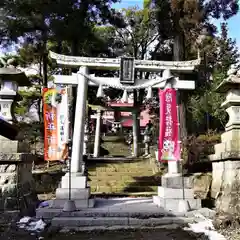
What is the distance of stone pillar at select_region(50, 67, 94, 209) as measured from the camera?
8.07 metres

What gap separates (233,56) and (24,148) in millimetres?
15305

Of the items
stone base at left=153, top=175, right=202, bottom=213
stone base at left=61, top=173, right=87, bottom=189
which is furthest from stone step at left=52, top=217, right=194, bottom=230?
stone base at left=61, top=173, right=87, bottom=189

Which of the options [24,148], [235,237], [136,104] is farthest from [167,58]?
[235,237]

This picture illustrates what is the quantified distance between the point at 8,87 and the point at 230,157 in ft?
17.9

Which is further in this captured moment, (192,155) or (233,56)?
(233,56)

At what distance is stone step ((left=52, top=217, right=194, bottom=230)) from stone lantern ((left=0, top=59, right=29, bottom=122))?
2617mm

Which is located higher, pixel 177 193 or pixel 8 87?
pixel 8 87

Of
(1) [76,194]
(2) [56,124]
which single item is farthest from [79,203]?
(2) [56,124]

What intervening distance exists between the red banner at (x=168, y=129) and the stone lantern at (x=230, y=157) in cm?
114

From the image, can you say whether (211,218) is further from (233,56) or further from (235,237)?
(233,56)

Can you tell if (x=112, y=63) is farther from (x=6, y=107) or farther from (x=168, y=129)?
(x=6, y=107)

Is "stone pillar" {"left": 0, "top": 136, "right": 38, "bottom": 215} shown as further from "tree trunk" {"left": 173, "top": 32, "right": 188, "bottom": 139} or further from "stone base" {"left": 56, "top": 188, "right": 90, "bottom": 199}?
"tree trunk" {"left": 173, "top": 32, "right": 188, "bottom": 139}

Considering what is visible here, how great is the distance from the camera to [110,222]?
6.68 meters

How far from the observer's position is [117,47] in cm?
2512
